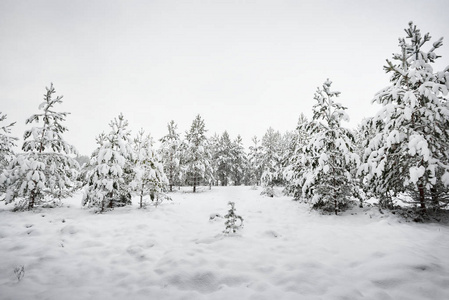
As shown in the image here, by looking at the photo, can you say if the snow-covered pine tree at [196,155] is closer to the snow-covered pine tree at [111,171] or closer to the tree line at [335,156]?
the tree line at [335,156]

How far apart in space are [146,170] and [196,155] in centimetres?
1078

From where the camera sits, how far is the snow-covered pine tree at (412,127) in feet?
20.6

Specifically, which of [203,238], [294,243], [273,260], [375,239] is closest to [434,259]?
[375,239]

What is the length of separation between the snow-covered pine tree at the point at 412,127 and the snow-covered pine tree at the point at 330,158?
33.6 inches

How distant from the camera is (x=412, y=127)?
23.0 ft

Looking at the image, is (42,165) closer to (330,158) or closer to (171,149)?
(330,158)

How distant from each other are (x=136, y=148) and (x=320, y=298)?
1060cm

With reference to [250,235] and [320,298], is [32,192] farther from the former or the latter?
[320,298]

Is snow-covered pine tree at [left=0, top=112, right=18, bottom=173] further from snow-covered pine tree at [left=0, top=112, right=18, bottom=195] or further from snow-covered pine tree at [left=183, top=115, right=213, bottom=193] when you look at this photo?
snow-covered pine tree at [left=183, top=115, right=213, bottom=193]

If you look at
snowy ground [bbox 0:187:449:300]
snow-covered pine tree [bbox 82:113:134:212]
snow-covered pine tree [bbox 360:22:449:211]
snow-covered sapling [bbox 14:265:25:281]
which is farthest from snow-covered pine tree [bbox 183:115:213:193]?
snow-covered sapling [bbox 14:265:25:281]

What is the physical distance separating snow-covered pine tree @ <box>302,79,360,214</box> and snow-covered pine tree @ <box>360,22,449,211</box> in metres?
0.85

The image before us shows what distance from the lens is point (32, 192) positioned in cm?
895

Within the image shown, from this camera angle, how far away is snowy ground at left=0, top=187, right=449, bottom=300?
312 cm

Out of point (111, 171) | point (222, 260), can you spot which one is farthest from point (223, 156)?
point (222, 260)
